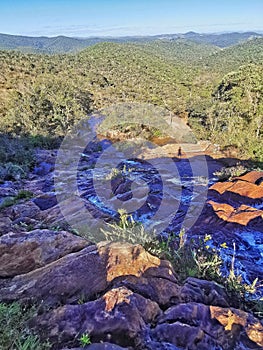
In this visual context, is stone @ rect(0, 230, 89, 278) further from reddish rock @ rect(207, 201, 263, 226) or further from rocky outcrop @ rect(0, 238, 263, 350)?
reddish rock @ rect(207, 201, 263, 226)

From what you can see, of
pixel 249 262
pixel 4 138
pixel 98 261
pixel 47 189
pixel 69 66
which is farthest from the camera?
pixel 69 66

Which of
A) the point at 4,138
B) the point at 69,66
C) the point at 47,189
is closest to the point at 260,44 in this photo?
the point at 69,66

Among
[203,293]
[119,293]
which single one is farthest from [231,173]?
[119,293]

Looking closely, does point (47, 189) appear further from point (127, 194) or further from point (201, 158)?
point (201, 158)

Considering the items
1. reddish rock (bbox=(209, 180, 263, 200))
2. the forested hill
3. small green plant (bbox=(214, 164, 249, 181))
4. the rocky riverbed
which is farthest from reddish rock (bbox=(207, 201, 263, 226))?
the forested hill

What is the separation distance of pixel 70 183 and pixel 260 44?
3134 inches

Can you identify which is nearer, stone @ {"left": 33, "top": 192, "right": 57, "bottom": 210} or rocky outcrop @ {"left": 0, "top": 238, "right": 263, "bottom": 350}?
rocky outcrop @ {"left": 0, "top": 238, "right": 263, "bottom": 350}

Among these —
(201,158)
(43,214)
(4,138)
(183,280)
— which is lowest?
(201,158)

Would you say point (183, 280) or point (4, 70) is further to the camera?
point (4, 70)

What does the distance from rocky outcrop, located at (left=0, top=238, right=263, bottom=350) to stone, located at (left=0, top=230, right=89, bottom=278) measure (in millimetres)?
34

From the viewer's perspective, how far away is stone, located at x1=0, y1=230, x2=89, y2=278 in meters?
3.65

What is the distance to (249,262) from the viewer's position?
16.1 ft

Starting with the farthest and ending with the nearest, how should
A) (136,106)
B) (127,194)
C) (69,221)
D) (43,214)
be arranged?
(136,106), (127,194), (43,214), (69,221)

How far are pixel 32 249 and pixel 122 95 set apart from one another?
28.9 m
